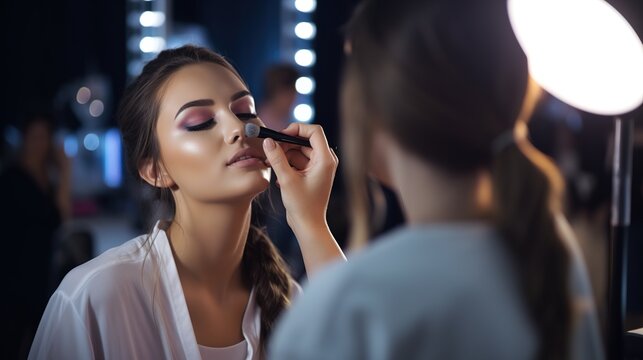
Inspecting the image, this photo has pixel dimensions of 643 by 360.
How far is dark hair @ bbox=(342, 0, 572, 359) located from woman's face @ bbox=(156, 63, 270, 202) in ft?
1.92

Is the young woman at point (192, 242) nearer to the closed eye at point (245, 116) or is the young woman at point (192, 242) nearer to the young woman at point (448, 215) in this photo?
the closed eye at point (245, 116)

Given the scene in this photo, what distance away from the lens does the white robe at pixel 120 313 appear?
1.15 m

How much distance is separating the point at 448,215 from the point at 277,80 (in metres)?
2.82

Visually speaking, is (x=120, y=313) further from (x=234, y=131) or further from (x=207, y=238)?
(x=234, y=131)

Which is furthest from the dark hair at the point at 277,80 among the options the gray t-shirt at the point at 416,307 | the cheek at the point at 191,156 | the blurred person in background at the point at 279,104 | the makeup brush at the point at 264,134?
the gray t-shirt at the point at 416,307

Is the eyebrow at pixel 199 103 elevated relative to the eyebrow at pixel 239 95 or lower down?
lower down

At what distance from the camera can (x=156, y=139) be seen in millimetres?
1310

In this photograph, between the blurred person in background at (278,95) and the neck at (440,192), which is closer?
the neck at (440,192)

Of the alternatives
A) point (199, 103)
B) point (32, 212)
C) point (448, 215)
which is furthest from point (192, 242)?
point (32, 212)

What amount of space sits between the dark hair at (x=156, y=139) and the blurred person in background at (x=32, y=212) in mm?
1338

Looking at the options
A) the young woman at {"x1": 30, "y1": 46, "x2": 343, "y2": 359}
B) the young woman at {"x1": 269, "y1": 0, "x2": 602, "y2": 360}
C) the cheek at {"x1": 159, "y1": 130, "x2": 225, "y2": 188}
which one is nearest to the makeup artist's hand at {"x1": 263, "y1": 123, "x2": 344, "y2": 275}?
the young woman at {"x1": 30, "y1": 46, "x2": 343, "y2": 359}

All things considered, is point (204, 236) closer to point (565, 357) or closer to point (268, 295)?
point (268, 295)

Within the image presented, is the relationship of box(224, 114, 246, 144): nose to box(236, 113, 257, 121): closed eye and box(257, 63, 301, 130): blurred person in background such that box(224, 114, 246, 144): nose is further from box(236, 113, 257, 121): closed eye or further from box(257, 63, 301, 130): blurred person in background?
box(257, 63, 301, 130): blurred person in background

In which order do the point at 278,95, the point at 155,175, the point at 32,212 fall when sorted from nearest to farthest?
the point at 155,175, the point at 32,212, the point at 278,95
